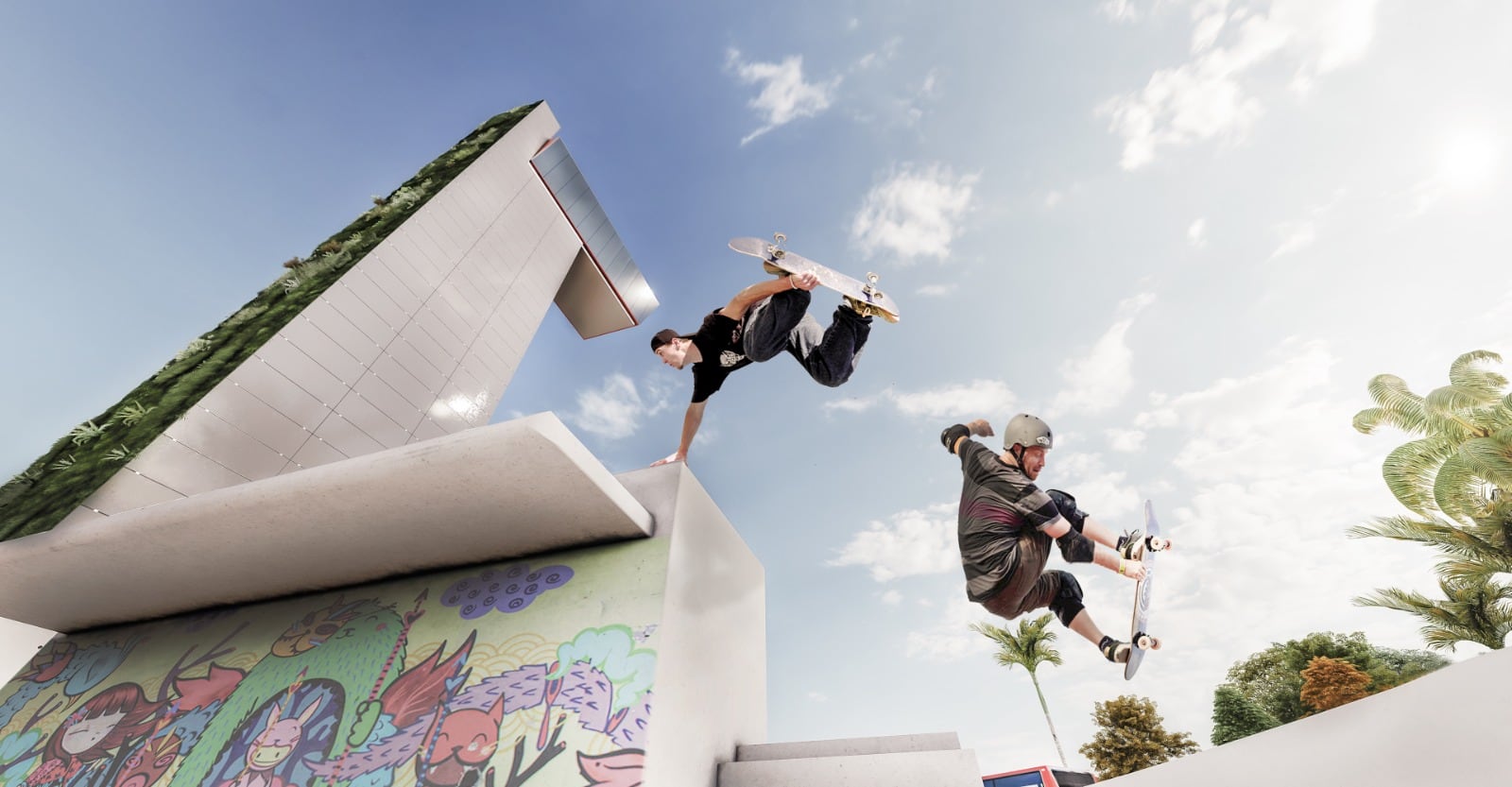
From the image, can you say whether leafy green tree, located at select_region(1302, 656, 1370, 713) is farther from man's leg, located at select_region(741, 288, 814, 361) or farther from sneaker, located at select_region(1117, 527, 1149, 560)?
man's leg, located at select_region(741, 288, 814, 361)

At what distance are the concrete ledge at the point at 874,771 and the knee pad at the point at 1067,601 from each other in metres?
1.28

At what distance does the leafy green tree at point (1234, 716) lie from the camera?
2006 centimetres

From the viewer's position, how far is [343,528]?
15.5 feet

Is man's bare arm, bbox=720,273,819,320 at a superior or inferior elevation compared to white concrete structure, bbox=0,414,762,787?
superior

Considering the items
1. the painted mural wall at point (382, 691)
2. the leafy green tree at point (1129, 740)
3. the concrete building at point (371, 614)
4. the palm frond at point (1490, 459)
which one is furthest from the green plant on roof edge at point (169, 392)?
the leafy green tree at point (1129, 740)

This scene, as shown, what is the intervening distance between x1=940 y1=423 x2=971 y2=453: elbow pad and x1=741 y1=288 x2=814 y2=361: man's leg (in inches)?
66.5

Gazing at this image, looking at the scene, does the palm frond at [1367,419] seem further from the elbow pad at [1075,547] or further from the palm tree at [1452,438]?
the elbow pad at [1075,547]

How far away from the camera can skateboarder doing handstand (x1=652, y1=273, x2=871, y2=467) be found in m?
4.95

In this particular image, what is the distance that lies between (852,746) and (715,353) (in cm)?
345

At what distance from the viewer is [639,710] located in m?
3.69

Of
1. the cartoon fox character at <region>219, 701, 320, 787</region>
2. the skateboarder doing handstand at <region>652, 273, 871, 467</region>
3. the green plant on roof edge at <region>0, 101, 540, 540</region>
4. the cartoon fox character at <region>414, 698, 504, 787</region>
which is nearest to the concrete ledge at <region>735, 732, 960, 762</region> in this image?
the cartoon fox character at <region>414, 698, 504, 787</region>

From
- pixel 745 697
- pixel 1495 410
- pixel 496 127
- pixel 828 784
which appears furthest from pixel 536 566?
pixel 1495 410

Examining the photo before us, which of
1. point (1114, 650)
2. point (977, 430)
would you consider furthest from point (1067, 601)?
point (977, 430)

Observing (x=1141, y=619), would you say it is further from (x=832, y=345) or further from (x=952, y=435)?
(x=832, y=345)
